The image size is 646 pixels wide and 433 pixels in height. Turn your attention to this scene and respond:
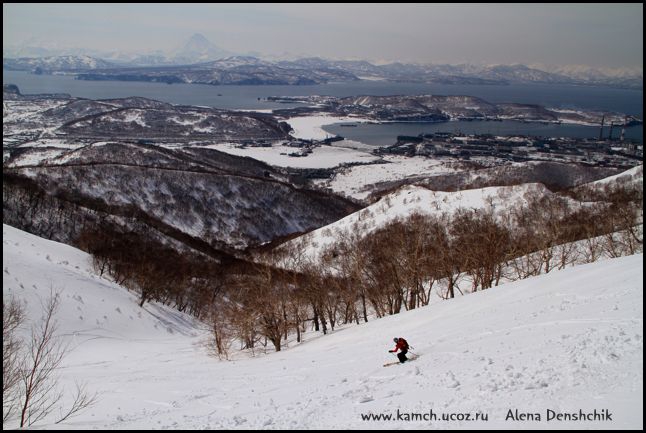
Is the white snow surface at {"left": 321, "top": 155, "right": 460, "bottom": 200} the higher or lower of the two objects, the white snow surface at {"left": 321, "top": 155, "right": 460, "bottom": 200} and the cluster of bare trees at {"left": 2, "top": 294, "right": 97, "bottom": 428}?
the lower

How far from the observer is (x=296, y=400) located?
526 inches

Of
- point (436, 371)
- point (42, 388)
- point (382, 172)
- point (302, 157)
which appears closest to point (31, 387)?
point (42, 388)

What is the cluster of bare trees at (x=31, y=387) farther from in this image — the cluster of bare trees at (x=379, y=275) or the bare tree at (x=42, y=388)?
the cluster of bare trees at (x=379, y=275)

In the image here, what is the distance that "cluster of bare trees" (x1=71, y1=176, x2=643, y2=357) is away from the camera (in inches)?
1141

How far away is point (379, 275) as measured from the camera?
32.2 meters

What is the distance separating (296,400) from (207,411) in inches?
103

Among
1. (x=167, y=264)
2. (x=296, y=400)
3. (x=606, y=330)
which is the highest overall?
(x=606, y=330)

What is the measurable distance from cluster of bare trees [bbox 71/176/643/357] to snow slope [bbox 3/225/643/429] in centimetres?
447

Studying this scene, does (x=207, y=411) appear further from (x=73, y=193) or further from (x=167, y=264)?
(x=73, y=193)

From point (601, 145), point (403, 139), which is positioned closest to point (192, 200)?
point (403, 139)

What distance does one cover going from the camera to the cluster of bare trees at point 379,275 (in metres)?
29.0

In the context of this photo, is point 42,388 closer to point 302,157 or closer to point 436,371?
point 436,371

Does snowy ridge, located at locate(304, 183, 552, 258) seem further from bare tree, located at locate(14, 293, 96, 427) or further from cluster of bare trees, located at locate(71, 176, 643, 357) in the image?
bare tree, located at locate(14, 293, 96, 427)

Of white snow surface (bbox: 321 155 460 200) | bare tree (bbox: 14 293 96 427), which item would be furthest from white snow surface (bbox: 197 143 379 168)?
bare tree (bbox: 14 293 96 427)
